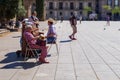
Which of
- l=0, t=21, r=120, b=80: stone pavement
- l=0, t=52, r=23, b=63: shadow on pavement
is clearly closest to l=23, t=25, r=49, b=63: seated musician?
l=0, t=21, r=120, b=80: stone pavement

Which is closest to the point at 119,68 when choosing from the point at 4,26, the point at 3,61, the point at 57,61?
the point at 57,61

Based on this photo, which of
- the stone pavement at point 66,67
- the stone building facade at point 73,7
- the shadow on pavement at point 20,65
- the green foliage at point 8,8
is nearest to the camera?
the stone pavement at point 66,67

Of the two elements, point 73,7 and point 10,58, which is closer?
point 10,58

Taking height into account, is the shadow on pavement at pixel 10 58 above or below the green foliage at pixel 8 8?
below

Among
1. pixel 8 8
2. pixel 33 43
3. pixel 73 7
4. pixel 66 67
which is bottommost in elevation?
pixel 66 67

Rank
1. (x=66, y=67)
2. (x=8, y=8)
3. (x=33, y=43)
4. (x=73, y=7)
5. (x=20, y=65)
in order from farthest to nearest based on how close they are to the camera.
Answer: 1. (x=73, y=7)
2. (x=8, y=8)
3. (x=33, y=43)
4. (x=20, y=65)
5. (x=66, y=67)

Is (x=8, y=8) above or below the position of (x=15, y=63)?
above

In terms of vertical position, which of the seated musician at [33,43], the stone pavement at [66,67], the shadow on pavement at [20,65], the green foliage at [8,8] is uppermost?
the green foliage at [8,8]

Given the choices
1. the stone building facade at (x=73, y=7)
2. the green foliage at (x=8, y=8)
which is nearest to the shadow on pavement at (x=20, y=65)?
the green foliage at (x=8, y=8)

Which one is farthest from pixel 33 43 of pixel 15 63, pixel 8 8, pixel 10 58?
pixel 8 8

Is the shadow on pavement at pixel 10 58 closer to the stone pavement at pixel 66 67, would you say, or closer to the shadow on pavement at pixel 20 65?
the stone pavement at pixel 66 67

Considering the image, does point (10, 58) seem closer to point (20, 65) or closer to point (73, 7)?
point (20, 65)

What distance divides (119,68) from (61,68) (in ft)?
5.61

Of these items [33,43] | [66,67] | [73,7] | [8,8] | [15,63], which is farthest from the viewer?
[73,7]
